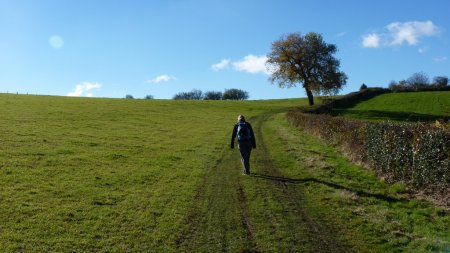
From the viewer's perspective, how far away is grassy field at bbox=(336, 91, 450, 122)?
198ft

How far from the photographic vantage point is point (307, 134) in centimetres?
3372

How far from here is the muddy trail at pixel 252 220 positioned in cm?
998

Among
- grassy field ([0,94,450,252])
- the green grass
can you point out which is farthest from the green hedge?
grassy field ([0,94,450,252])

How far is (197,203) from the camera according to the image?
1358 cm

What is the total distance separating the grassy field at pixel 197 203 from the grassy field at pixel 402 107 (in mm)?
39412

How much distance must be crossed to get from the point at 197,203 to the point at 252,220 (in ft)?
7.88

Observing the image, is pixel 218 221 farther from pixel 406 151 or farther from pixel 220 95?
pixel 220 95

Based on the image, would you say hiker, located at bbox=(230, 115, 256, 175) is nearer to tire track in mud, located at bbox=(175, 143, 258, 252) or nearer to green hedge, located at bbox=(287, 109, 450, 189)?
tire track in mud, located at bbox=(175, 143, 258, 252)

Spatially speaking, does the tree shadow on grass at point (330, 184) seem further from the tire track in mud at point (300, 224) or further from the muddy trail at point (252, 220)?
the muddy trail at point (252, 220)

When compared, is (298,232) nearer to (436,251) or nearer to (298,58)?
(436,251)

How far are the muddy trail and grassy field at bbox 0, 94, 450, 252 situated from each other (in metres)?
0.03

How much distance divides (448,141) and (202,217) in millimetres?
8324

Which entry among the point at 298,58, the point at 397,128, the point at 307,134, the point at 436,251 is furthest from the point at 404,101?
the point at 436,251

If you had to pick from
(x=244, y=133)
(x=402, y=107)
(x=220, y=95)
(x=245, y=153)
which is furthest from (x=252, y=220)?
(x=220, y=95)
